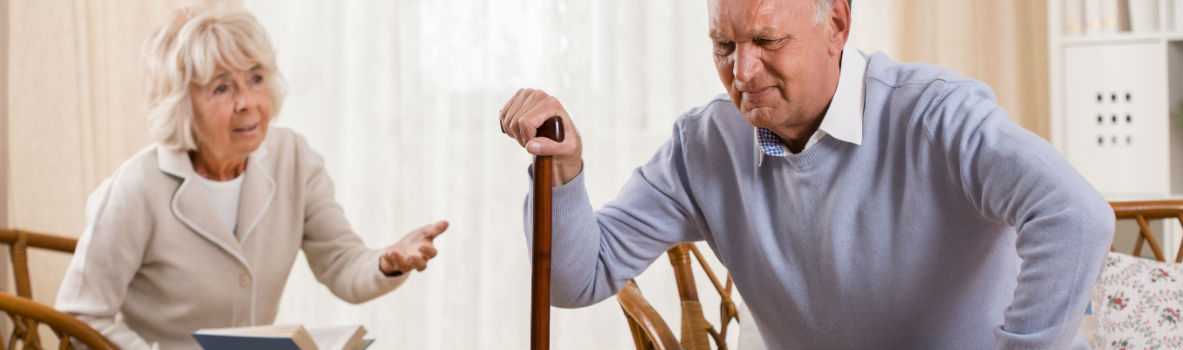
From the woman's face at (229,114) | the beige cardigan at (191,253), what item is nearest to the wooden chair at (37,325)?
the beige cardigan at (191,253)

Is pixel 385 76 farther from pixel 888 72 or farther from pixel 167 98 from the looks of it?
pixel 888 72

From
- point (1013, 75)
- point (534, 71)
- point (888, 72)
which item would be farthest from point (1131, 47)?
point (888, 72)

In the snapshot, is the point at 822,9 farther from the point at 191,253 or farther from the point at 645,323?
the point at 191,253

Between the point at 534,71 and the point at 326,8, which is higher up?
the point at 326,8

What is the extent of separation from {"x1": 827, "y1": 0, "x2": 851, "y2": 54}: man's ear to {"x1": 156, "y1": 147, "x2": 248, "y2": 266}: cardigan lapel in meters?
1.15

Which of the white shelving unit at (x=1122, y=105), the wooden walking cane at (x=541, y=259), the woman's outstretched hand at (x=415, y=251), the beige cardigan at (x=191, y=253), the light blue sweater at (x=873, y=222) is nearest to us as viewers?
the wooden walking cane at (x=541, y=259)

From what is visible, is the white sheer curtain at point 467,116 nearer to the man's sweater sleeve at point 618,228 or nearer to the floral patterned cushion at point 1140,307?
the floral patterned cushion at point 1140,307

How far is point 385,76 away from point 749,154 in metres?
2.01

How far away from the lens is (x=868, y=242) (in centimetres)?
136

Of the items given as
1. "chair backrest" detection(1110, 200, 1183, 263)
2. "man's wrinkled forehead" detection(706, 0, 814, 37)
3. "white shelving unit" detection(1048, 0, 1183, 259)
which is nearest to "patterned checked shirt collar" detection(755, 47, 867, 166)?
"man's wrinkled forehead" detection(706, 0, 814, 37)

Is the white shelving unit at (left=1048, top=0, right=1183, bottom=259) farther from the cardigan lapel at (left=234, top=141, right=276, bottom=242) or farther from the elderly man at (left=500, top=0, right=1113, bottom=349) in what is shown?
the cardigan lapel at (left=234, top=141, right=276, bottom=242)

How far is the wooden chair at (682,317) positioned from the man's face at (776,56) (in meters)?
0.28

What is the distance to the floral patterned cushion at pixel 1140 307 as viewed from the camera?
1725mm

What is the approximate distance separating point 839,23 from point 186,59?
1.14 m
